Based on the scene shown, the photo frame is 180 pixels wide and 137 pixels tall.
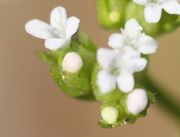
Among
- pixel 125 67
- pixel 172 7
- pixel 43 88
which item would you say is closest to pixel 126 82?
pixel 125 67

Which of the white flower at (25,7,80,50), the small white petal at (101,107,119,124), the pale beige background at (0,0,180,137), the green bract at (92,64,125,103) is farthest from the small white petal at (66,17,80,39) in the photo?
the pale beige background at (0,0,180,137)

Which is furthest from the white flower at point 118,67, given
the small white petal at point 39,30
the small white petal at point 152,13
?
the small white petal at point 39,30

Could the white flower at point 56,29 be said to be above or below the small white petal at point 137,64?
above

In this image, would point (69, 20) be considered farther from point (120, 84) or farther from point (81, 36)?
point (120, 84)

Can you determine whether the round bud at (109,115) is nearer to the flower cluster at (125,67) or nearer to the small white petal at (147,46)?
the flower cluster at (125,67)

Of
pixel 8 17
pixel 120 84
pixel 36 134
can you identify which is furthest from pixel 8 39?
pixel 120 84

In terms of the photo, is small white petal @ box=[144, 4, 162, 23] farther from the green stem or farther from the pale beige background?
the pale beige background
